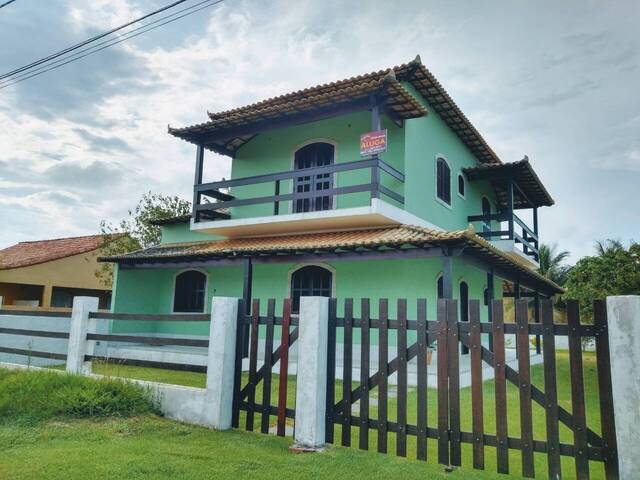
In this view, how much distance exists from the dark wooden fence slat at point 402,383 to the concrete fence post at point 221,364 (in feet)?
6.80

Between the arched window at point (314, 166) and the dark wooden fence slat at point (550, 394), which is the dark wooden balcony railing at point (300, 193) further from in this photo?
the dark wooden fence slat at point (550, 394)

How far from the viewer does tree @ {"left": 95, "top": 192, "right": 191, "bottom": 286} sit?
869 inches

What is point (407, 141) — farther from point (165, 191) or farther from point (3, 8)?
point (165, 191)

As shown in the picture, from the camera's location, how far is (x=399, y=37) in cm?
912

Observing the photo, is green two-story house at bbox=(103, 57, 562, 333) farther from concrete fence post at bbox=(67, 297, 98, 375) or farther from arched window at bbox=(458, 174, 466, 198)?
concrete fence post at bbox=(67, 297, 98, 375)

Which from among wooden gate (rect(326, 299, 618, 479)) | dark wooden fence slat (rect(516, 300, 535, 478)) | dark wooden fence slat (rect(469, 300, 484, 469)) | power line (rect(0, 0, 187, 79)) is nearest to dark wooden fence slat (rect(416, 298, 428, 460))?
wooden gate (rect(326, 299, 618, 479))

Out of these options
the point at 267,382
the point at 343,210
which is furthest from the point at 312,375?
the point at 343,210

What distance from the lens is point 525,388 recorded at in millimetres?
3984

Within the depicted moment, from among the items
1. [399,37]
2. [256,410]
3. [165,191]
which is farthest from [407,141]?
[165,191]

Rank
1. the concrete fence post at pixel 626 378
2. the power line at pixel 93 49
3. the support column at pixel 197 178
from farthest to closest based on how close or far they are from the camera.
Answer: the support column at pixel 197 178 < the power line at pixel 93 49 < the concrete fence post at pixel 626 378

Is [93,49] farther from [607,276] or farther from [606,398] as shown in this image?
[607,276]

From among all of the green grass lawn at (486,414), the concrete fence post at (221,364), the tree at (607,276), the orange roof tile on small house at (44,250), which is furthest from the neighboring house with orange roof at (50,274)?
the tree at (607,276)

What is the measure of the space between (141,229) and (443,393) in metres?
20.4

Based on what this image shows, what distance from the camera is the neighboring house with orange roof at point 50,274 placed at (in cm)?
2002
